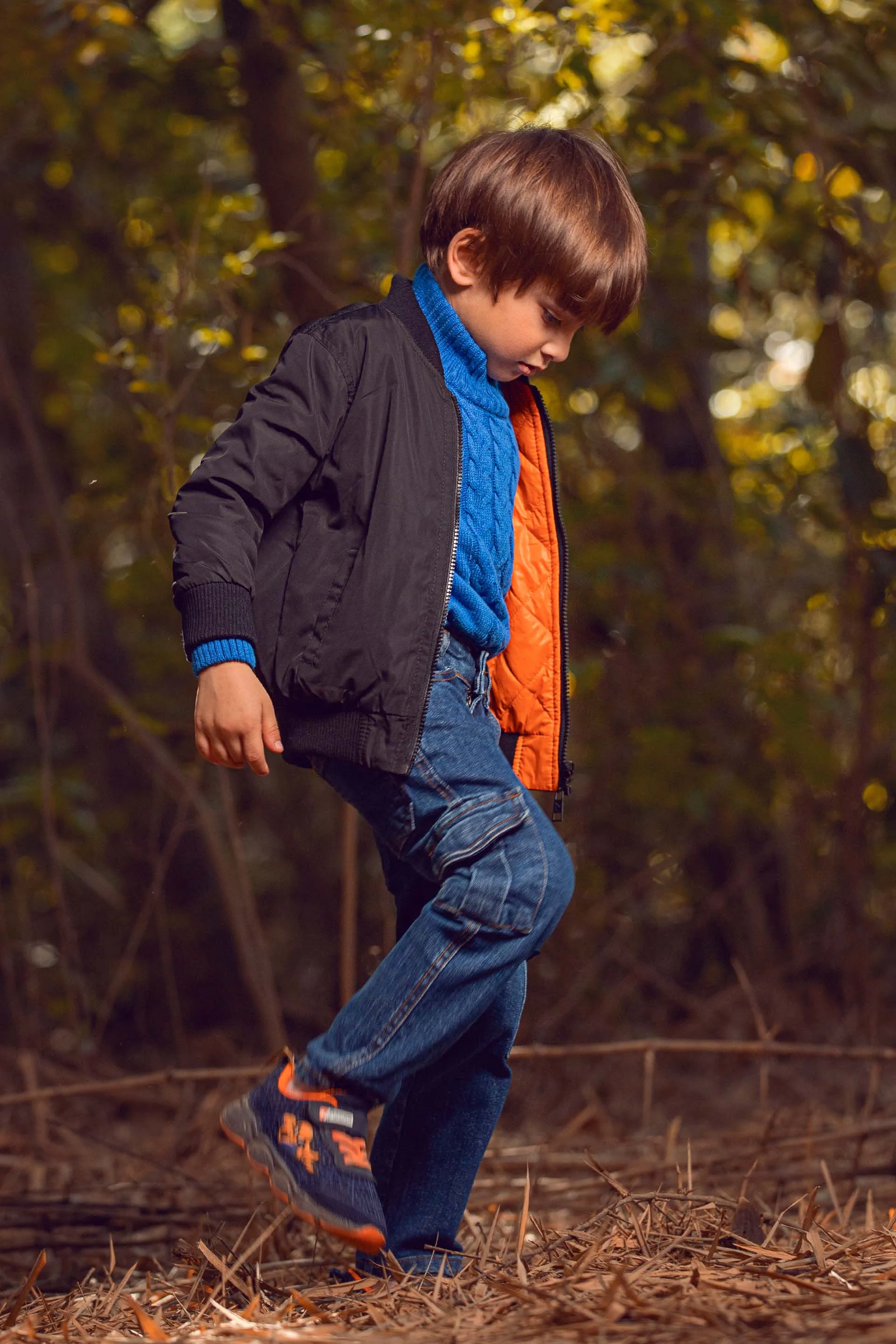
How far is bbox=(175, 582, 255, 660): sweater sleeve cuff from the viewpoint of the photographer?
1.73 m

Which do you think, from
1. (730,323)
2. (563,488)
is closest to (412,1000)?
(563,488)

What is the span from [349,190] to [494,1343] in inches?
123

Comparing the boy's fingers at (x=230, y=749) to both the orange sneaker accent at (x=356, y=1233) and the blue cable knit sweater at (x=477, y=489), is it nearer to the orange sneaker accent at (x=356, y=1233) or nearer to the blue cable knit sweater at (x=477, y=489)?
the blue cable knit sweater at (x=477, y=489)

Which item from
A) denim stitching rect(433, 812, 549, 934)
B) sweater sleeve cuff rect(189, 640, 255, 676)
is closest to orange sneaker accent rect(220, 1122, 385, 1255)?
denim stitching rect(433, 812, 549, 934)

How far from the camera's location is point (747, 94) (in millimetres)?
3367

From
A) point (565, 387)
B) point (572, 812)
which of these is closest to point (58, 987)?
point (572, 812)

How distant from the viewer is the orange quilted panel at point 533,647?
214cm

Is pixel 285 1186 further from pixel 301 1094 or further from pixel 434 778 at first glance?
pixel 434 778

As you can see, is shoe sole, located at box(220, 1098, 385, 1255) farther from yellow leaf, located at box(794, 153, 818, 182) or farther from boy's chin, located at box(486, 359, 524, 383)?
yellow leaf, located at box(794, 153, 818, 182)

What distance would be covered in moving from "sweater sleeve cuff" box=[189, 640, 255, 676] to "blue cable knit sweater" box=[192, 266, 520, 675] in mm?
344

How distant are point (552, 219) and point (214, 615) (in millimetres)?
792

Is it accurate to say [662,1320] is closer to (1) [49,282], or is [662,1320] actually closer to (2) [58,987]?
(2) [58,987]

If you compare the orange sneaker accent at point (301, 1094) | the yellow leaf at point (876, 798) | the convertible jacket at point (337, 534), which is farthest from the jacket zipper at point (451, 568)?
the yellow leaf at point (876, 798)

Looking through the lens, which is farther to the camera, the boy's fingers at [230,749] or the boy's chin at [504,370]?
the boy's chin at [504,370]
